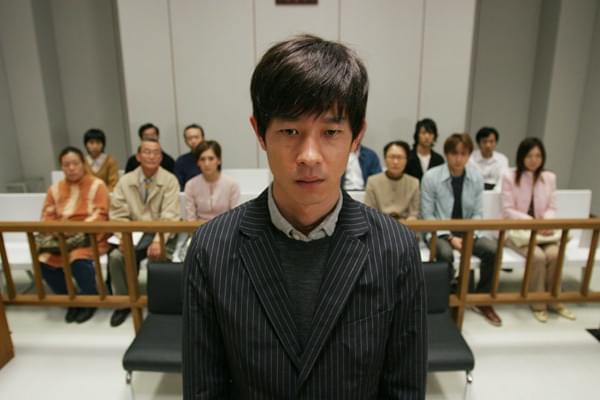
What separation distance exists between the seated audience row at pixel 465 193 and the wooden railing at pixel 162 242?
0.53 m

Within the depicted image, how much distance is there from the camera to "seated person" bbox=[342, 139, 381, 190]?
4137 mm

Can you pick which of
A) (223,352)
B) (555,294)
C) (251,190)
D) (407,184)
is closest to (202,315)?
(223,352)

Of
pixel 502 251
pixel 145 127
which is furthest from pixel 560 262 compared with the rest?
pixel 145 127

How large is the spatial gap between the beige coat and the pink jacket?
266 centimetres

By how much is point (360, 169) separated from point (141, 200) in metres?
2.14

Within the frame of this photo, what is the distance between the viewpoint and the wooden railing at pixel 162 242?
2316 mm

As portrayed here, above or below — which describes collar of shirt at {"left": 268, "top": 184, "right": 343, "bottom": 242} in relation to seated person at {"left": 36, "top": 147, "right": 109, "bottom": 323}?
above

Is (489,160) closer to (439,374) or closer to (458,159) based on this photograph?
(458,159)

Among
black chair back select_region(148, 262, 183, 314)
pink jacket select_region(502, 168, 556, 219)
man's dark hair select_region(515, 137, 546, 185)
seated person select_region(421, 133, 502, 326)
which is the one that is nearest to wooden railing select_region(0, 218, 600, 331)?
black chair back select_region(148, 262, 183, 314)

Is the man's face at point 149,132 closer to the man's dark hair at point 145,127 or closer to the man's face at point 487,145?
the man's dark hair at point 145,127

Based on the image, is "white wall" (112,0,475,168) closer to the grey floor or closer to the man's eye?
the grey floor

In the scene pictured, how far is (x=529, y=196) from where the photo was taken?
3.25 meters

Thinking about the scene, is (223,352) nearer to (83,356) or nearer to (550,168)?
(83,356)

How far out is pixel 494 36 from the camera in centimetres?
577
